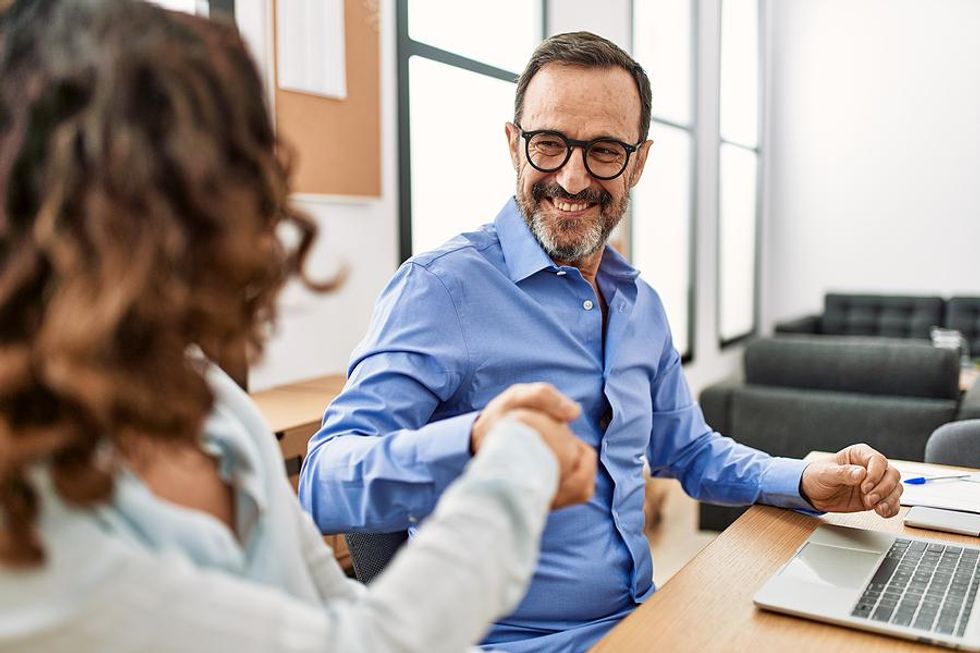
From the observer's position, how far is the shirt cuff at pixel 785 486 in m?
1.38

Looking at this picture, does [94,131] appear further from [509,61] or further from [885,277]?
[885,277]

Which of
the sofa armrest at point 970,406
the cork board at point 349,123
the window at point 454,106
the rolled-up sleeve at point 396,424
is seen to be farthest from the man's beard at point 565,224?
the sofa armrest at point 970,406

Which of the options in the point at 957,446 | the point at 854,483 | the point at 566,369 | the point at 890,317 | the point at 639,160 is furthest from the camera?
the point at 890,317

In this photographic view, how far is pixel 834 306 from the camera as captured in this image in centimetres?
649

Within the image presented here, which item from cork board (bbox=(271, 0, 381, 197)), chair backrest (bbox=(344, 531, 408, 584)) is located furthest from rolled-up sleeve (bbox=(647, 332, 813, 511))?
cork board (bbox=(271, 0, 381, 197))

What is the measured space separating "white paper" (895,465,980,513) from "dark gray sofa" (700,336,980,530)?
5.62 feet

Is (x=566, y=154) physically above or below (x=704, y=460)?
above

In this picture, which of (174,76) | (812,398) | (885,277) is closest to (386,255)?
(812,398)

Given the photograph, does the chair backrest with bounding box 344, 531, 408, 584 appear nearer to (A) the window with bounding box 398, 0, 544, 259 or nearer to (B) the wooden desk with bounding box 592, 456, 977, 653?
(B) the wooden desk with bounding box 592, 456, 977, 653

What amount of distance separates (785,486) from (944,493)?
11.8 inches

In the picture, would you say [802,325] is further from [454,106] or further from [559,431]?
[559,431]

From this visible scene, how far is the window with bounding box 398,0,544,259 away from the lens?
123 inches

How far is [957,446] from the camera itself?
1.80 m

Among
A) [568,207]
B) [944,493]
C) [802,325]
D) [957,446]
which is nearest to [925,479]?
[944,493]
